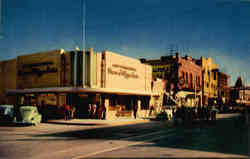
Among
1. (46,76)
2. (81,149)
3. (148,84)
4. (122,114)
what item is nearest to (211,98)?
(148,84)

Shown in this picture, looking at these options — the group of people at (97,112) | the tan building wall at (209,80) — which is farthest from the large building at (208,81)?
the group of people at (97,112)

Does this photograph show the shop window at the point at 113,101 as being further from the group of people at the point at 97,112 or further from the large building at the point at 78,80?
the group of people at the point at 97,112

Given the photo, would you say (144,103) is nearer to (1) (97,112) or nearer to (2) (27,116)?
(1) (97,112)

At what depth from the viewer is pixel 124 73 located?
32.6 meters

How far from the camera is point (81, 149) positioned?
9969mm

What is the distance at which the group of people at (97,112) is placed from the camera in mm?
27219

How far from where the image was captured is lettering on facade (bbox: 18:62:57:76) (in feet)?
101

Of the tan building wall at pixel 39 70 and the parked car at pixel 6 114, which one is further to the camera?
the tan building wall at pixel 39 70

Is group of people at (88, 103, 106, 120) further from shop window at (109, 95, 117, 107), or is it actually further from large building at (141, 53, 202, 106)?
large building at (141, 53, 202, 106)

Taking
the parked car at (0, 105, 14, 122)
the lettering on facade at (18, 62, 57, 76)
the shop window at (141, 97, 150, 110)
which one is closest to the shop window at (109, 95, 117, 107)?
the shop window at (141, 97, 150, 110)

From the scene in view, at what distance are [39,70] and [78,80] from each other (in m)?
6.03

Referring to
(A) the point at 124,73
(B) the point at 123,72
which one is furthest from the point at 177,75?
(B) the point at 123,72

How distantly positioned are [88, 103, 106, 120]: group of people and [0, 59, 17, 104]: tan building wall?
12.6 meters

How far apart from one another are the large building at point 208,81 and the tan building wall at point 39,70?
38661mm
